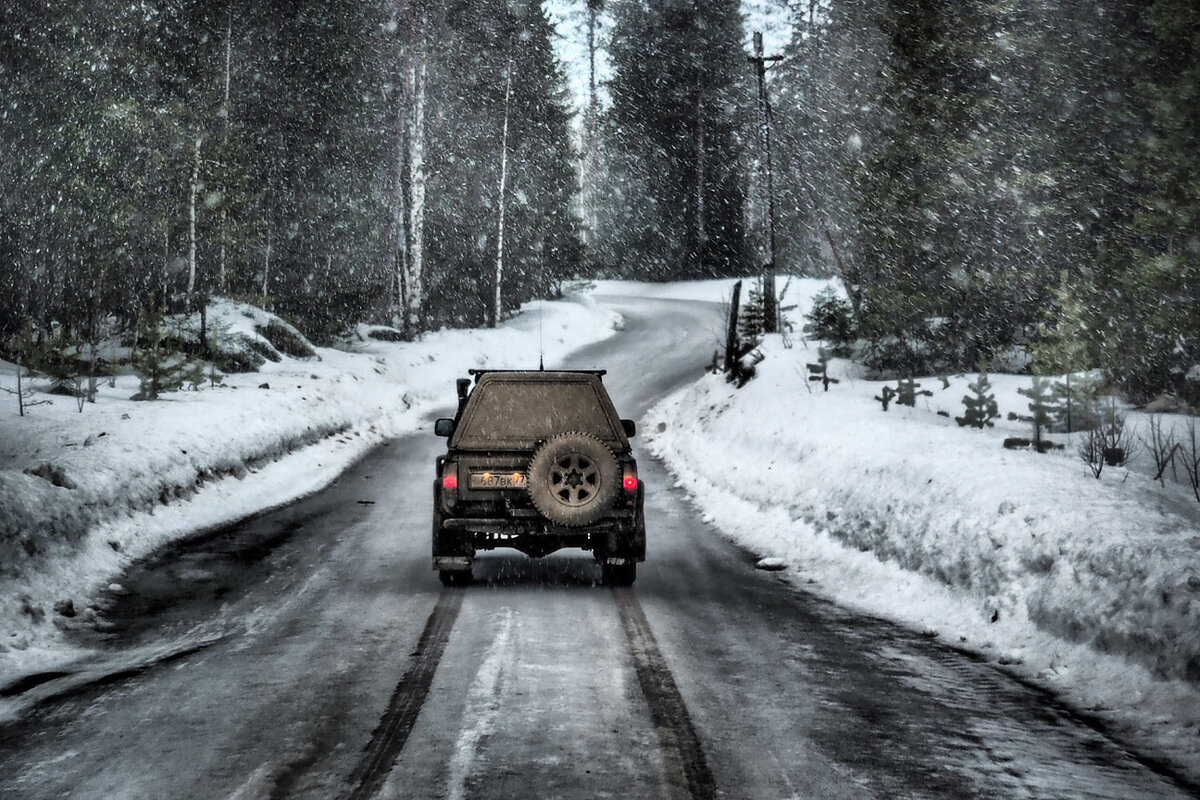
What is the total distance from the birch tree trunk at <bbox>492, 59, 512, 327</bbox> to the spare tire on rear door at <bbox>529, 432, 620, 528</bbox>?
30.5 metres

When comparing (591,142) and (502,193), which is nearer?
(502,193)

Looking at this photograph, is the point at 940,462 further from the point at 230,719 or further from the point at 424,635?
the point at 230,719

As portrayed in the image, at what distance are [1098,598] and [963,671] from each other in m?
1.15

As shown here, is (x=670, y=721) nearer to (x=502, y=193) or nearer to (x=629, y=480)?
(x=629, y=480)

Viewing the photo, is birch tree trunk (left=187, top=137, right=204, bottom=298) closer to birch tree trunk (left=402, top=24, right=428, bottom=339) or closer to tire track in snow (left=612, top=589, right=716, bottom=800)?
birch tree trunk (left=402, top=24, right=428, bottom=339)

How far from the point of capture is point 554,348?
39.3 m

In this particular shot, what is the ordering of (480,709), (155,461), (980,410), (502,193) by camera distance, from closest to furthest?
(480,709) → (155,461) → (980,410) → (502,193)

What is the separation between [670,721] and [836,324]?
1777 cm

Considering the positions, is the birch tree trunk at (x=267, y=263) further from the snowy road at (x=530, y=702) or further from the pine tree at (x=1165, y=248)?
the pine tree at (x=1165, y=248)

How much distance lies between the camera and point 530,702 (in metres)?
5.79

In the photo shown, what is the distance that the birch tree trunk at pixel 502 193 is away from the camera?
125 feet

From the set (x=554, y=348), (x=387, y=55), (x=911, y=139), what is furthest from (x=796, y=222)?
(x=911, y=139)

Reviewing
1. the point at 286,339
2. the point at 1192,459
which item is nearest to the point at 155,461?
the point at 1192,459

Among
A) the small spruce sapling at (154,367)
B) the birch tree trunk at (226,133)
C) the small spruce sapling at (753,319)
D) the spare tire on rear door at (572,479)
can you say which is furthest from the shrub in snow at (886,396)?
the birch tree trunk at (226,133)
